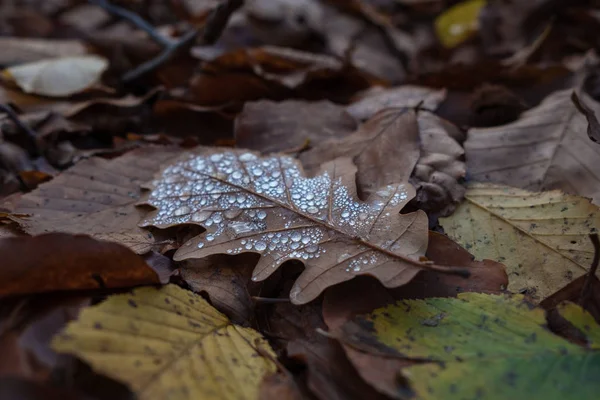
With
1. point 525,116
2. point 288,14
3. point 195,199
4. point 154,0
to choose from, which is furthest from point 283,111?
point 154,0

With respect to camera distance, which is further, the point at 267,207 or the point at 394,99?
the point at 394,99

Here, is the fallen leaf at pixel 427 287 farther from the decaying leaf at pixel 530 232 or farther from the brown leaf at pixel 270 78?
the brown leaf at pixel 270 78

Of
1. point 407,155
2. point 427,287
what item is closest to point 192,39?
point 407,155

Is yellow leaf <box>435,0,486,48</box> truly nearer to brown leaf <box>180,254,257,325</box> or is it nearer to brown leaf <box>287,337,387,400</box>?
brown leaf <box>180,254,257,325</box>

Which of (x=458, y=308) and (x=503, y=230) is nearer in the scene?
(x=458, y=308)

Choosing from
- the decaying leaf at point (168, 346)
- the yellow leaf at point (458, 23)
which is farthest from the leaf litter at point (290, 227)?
the yellow leaf at point (458, 23)

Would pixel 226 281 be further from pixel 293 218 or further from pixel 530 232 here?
pixel 530 232

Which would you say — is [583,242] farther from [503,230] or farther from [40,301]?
[40,301]

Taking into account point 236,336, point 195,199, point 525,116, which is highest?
point 525,116
